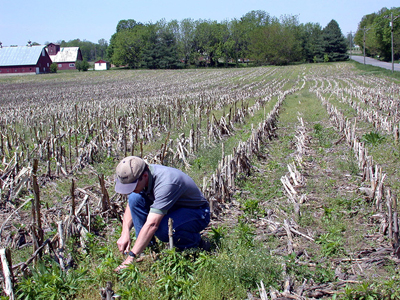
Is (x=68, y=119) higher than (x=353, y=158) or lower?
higher

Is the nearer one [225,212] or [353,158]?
[225,212]

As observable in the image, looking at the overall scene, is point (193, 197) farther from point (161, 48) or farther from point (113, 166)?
point (161, 48)

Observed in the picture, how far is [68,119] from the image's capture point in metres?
14.6

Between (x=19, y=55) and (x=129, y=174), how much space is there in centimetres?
8080

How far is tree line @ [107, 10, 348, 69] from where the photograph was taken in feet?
271

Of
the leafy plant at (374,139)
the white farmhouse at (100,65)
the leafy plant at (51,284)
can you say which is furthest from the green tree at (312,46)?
the leafy plant at (51,284)

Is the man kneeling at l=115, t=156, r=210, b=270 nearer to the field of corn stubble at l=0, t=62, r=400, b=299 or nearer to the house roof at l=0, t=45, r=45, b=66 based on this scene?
the field of corn stubble at l=0, t=62, r=400, b=299

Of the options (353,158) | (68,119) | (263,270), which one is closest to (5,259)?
(263,270)

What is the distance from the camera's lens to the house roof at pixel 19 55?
2822 inches

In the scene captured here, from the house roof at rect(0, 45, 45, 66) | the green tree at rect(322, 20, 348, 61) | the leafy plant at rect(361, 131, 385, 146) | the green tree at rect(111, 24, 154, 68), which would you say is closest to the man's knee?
the leafy plant at rect(361, 131, 385, 146)

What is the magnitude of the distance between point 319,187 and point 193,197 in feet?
11.3

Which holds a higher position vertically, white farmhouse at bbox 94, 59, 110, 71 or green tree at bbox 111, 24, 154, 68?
green tree at bbox 111, 24, 154, 68

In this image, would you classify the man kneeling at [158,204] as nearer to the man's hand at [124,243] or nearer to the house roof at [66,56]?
the man's hand at [124,243]

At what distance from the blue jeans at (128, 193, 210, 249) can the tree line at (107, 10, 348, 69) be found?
7756 centimetres
